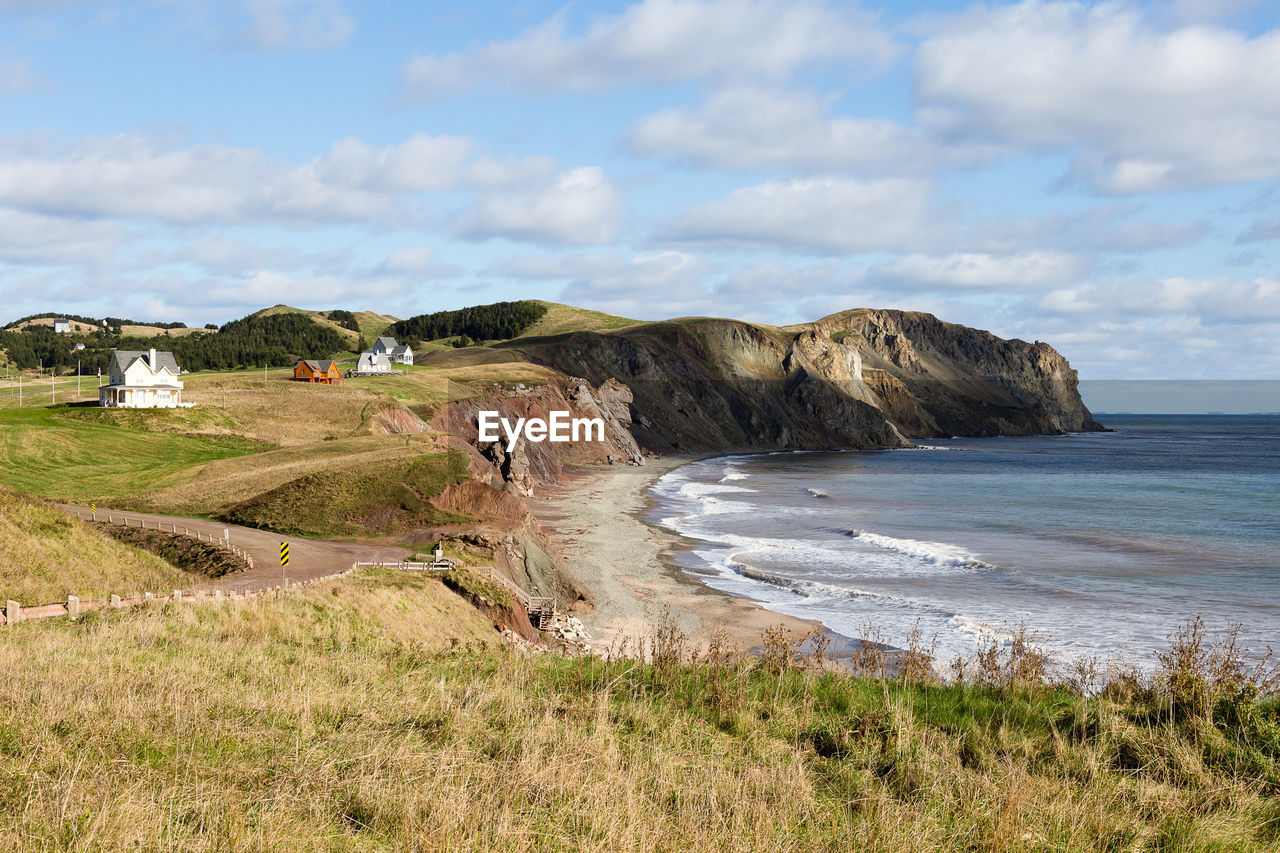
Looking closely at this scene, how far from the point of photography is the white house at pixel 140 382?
66.3m

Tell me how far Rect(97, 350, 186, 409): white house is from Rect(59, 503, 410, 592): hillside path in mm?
32321

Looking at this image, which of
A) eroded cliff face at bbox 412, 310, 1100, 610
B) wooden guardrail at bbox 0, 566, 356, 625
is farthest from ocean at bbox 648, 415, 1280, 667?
wooden guardrail at bbox 0, 566, 356, 625

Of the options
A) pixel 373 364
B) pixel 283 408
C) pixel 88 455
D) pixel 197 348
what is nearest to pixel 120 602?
pixel 88 455

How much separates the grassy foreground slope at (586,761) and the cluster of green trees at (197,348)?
146 meters

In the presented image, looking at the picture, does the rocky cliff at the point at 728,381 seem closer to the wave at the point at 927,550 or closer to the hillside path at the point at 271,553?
the wave at the point at 927,550

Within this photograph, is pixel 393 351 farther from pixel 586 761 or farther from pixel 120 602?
pixel 586 761

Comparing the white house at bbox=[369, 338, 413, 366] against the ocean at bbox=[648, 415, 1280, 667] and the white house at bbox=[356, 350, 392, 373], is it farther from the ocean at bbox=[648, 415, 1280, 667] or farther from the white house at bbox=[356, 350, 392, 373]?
the ocean at bbox=[648, 415, 1280, 667]

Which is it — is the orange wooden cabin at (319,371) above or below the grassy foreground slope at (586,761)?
above

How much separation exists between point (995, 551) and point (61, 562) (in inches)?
1730

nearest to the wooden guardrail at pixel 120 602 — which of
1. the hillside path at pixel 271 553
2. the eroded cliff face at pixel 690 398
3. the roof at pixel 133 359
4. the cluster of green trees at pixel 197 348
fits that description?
the hillside path at pixel 271 553

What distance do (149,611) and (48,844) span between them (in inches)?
571

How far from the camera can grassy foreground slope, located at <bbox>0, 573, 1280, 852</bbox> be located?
233 inches

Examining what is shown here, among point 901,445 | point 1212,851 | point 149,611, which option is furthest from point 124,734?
point 901,445

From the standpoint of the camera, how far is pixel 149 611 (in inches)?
707
